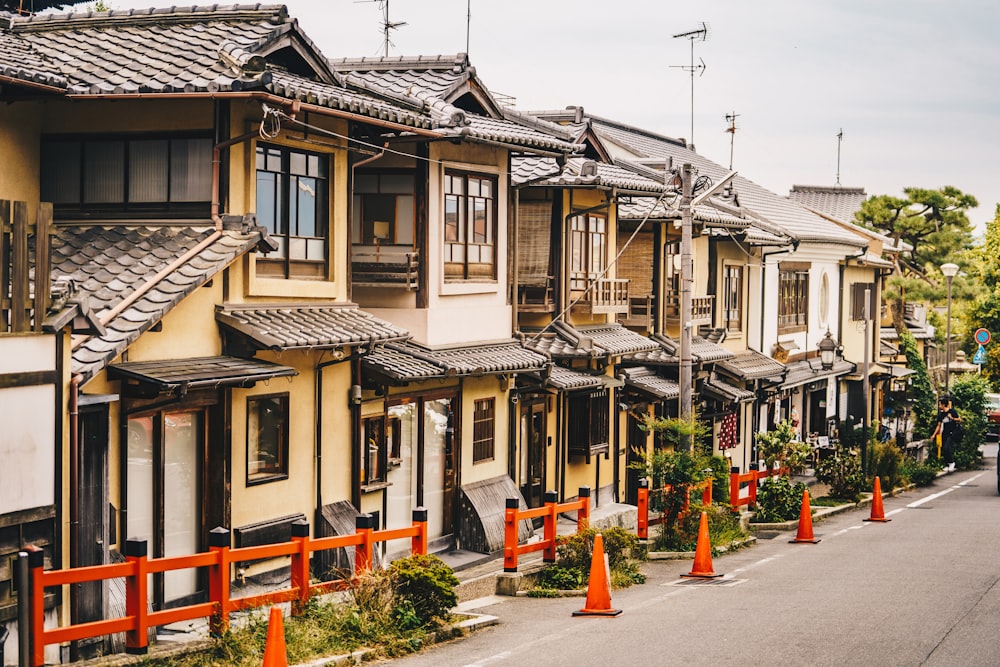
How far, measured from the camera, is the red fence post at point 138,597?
1182 cm

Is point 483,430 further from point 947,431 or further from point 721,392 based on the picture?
point 947,431

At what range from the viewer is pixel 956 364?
69000 mm

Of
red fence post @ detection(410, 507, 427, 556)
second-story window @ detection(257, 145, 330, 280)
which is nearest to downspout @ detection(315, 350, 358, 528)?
second-story window @ detection(257, 145, 330, 280)

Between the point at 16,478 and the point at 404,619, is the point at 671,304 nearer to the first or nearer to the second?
the point at 404,619

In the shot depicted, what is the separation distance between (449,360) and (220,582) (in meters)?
8.91

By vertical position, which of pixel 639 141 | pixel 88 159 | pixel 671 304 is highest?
pixel 639 141

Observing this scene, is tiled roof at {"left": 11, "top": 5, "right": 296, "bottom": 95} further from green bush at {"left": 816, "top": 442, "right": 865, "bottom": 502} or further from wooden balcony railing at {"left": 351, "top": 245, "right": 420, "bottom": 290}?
green bush at {"left": 816, "top": 442, "right": 865, "bottom": 502}

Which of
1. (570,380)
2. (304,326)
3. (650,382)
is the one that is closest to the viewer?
(304,326)

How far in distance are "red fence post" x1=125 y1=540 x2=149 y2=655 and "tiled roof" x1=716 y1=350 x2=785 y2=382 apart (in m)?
24.5

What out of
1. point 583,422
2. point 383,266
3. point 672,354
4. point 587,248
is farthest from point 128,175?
point 672,354

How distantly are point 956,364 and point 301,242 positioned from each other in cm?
5790

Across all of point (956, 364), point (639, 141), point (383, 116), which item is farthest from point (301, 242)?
point (956, 364)

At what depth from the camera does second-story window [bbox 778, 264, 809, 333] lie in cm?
4300

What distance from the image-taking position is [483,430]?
944 inches
